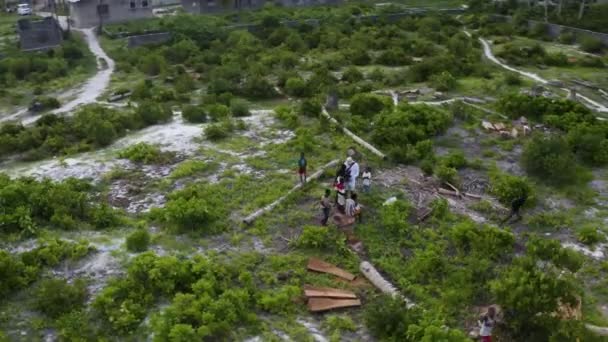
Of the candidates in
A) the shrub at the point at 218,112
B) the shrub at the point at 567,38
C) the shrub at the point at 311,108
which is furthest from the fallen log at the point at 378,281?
the shrub at the point at 567,38

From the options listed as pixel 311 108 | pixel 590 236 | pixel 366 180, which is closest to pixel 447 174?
pixel 366 180

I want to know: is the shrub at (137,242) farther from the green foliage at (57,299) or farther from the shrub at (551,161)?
the shrub at (551,161)

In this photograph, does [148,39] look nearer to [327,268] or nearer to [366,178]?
[366,178]

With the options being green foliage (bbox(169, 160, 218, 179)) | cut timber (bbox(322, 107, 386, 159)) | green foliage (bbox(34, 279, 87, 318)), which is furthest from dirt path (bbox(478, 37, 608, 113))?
green foliage (bbox(34, 279, 87, 318))

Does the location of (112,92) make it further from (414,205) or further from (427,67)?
(414,205)

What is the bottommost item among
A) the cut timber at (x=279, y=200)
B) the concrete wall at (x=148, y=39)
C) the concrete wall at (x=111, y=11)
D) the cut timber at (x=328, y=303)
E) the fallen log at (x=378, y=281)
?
the cut timber at (x=328, y=303)

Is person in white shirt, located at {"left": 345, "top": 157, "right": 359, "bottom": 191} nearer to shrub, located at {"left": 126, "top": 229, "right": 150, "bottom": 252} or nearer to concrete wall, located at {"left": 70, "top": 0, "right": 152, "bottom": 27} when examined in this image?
shrub, located at {"left": 126, "top": 229, "right": 150, "bottom": 252}
